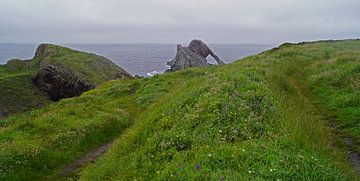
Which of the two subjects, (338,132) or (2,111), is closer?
(338,132)

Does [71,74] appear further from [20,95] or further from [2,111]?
[2,111]

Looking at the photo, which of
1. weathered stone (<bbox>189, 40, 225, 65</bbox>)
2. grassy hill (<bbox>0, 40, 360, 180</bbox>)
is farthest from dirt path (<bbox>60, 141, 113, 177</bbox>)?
weathered stone (<bbox>189, 40, 225, 65</bbox>)

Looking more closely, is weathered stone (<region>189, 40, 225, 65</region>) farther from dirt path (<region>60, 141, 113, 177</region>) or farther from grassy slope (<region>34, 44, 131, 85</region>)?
dirt path (<region>60, 141, 113, 177</region>)

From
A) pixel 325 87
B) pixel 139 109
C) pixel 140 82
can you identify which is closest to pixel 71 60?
pixel 140 82

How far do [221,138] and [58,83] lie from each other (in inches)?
1902

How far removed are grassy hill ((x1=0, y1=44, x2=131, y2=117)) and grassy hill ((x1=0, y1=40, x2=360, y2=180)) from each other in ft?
101

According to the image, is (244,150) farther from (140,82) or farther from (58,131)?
(140,82)

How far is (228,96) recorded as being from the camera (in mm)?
12734

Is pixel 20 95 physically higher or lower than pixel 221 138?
lower

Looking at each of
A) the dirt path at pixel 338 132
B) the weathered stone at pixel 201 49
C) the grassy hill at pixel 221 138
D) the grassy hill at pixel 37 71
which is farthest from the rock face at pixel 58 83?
the dirt path at pixel 338 132

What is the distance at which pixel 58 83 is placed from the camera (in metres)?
54.0

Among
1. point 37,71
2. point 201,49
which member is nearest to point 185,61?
point 201,49

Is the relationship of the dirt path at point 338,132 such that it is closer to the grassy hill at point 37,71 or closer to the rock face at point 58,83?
the grassy hill at point 37,71

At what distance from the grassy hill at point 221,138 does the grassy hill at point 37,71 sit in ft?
101
